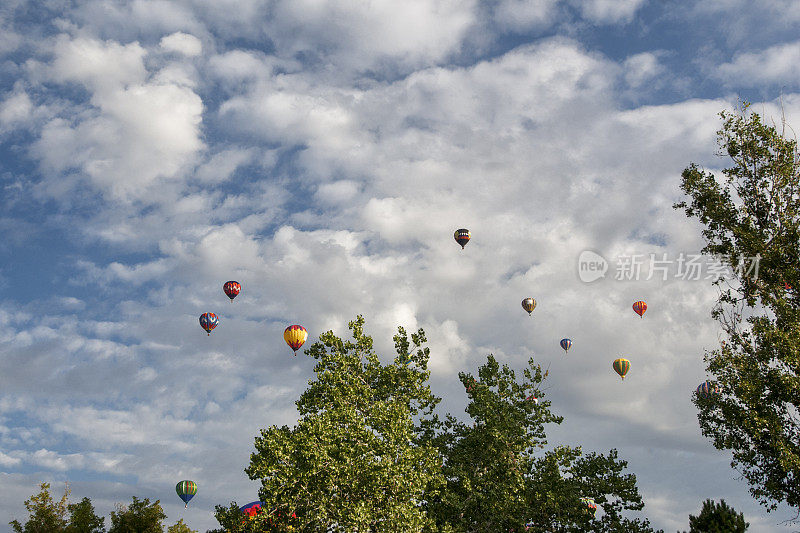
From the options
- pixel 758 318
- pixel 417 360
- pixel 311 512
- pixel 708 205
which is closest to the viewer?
pixel 311 512

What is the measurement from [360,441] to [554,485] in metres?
10.5

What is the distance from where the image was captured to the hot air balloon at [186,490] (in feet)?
202

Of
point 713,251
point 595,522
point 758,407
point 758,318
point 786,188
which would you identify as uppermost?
point 786,188

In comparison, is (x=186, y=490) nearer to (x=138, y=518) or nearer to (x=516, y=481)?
(x=138, y=518)

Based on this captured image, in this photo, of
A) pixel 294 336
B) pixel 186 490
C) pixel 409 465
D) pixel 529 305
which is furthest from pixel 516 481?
pixel 529 305

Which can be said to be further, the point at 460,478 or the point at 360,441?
the point at 460,478

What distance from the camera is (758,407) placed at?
27938mm

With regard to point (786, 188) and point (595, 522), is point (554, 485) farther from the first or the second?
point (786, 188)

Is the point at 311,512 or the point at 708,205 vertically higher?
the point at 708,205

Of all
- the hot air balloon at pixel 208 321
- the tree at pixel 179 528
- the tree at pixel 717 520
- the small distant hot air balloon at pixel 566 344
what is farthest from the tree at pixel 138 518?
the small distant hot air balloon at pixel 566 344

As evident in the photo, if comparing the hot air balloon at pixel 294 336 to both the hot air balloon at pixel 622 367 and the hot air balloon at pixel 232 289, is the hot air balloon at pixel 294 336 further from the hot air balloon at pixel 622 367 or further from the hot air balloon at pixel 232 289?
the hot air balloon at pixel 622 367

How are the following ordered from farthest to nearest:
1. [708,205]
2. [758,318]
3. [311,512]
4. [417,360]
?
[417,360] → [708,205] → [758,318] → [311,512]

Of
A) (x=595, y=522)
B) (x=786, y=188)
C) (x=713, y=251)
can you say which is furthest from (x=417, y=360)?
(x=786, y=188)

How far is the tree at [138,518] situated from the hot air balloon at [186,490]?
12820mm
